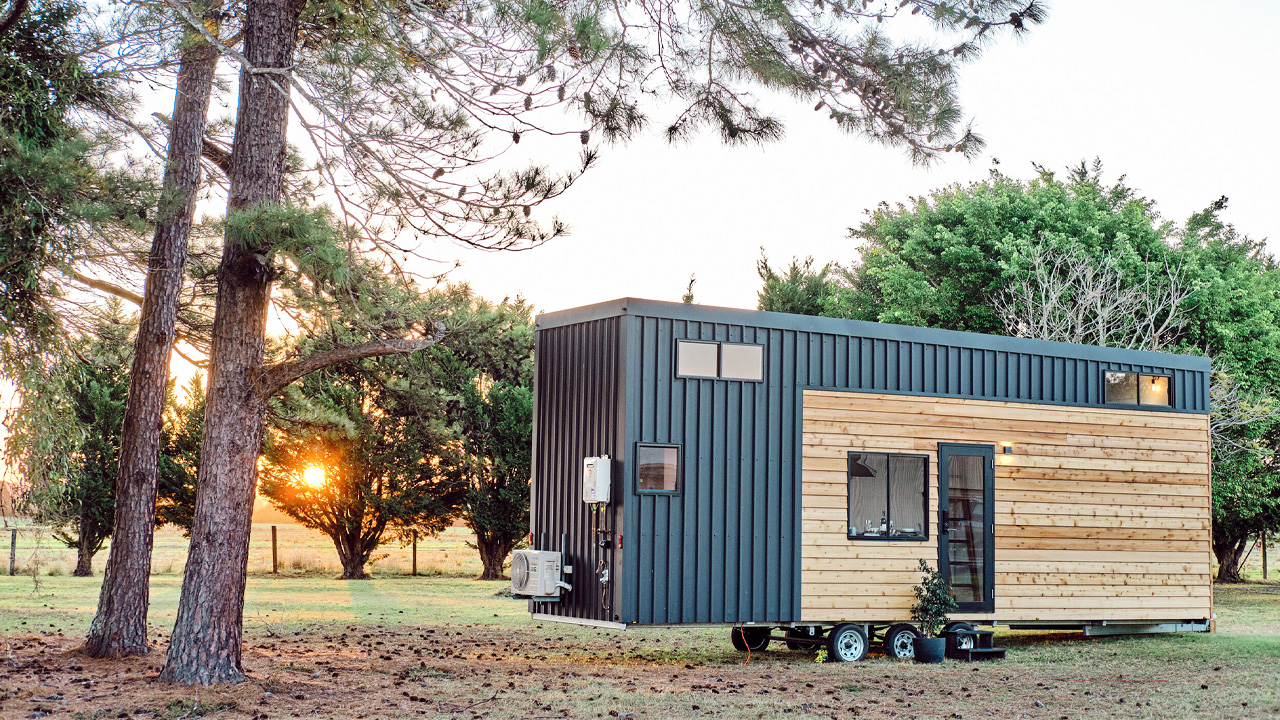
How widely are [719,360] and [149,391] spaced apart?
456 cm

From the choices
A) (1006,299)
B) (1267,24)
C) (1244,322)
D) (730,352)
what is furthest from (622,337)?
(1244,322)

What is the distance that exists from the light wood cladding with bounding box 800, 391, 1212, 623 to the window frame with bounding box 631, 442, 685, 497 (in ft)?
4.00

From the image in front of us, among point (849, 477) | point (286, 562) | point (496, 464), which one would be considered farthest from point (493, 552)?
point (849, 477)

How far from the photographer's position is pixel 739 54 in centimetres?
785

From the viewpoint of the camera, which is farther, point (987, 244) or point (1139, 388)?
point (987, 244)

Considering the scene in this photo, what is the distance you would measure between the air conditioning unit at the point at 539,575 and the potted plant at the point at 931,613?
118 inches

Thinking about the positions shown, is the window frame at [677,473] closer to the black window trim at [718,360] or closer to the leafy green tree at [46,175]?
the black window trim at [718,360]

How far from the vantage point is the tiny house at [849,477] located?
855 cm

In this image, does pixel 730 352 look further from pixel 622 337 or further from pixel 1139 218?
pixel 1139 218

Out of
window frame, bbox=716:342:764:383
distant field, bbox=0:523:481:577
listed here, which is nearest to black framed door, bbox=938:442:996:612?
window frame, bbox=716:342:764:383

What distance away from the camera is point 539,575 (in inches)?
343

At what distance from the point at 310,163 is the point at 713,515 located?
4.94m

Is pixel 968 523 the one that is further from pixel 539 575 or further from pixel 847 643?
pixel 539 575

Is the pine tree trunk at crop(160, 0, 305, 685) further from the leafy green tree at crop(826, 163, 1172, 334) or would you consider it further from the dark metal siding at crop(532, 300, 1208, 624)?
the leafy green tree at crop(826, 163, 1172, 334)
